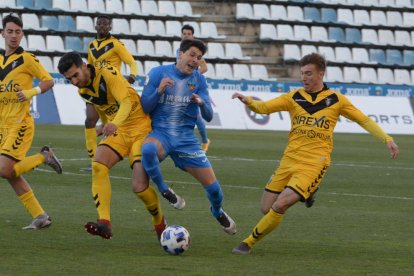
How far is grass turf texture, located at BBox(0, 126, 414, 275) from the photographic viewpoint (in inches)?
319

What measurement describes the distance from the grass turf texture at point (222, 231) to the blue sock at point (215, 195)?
0.26m

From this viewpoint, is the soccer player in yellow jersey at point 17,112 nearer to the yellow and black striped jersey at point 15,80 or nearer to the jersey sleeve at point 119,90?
the yellow and black striped jersey at point 15,80

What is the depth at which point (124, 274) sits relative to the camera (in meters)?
7.55

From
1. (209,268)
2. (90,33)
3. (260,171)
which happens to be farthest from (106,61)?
(90,33)

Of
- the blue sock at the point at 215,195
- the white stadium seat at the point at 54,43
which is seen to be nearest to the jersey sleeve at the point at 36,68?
the blue sock at the point at 215,195

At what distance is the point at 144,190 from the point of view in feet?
31.0

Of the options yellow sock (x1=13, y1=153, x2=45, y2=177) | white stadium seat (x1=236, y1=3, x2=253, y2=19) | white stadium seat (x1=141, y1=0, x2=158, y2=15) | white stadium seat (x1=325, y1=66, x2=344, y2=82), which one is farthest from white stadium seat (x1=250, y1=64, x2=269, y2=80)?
yellow sock (x1=13, y1=153, x2=45, y2=177)

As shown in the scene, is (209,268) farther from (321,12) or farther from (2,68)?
(321,12)

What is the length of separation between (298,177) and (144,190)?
4.44 feet

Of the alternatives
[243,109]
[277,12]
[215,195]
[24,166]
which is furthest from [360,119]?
[277,12]

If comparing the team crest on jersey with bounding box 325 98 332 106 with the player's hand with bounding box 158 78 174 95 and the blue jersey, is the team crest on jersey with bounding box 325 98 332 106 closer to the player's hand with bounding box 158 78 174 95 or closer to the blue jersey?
the blue jersey

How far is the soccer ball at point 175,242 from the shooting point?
8656 mm

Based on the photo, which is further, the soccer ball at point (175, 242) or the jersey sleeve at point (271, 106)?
the jersey sleeve at point (271, 106)

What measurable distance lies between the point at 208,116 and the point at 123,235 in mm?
1335
